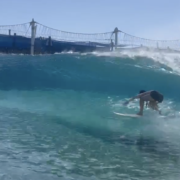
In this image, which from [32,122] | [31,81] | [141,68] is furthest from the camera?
[141,68]

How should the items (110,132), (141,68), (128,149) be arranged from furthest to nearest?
(141,68) < (110,132) < (128,149)

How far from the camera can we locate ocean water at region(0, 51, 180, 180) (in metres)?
5.46

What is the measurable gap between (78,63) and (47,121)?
958 centimetres

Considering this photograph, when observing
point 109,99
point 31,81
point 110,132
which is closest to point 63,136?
point 110,132

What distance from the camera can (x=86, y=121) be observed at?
9.40m

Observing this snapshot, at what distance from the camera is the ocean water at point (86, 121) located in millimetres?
5457

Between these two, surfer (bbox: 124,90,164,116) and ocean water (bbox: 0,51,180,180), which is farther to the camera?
surfer (bbox: 124,90,164,116)

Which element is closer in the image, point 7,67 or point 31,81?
point 31,81

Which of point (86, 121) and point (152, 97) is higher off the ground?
point (152, 97)

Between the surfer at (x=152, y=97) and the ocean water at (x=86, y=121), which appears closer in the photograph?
the ocean water at (x=86, y=121)

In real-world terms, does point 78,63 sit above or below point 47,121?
above

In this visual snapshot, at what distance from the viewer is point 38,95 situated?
44.0 ft

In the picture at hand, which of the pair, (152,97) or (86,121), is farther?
(152,97)

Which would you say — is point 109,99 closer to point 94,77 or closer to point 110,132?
point 94,77
